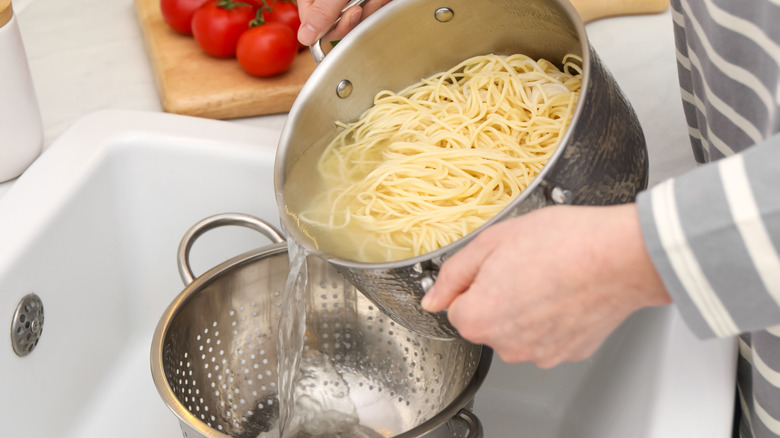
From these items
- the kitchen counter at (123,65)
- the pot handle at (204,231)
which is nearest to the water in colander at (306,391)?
the pot handle at (204,231)

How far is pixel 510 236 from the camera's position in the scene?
488mm

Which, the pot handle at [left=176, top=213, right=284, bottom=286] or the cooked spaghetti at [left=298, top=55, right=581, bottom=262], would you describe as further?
the pot handle at [left=176, top=213, right=284, bottom=286]

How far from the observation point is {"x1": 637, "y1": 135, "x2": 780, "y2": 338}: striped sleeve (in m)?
0.41

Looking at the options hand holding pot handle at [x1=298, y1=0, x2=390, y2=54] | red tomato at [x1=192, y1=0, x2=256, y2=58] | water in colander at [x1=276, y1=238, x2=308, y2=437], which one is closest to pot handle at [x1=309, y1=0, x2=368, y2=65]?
hand holding pot handle at [x1=298, y1=0, x2=390, y2=54]

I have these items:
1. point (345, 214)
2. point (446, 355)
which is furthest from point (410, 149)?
point (446, 355)

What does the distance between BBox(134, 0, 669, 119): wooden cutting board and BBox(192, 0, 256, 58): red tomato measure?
26mm

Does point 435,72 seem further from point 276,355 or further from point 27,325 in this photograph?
point 27,325

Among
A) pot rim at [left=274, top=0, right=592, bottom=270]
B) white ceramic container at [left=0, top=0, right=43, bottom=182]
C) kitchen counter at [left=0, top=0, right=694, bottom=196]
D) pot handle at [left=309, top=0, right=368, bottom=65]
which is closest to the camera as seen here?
pot rim at [left=274, top=0, right=592, bottom=270]

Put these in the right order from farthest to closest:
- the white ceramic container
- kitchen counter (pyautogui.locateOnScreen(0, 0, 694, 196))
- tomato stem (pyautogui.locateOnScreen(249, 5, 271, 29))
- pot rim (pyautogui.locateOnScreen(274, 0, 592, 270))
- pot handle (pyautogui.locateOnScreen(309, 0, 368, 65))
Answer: tomato stem (pyautogui.locateOnScreen(249, 5, 271, 29)) < kitchen counter (pyautogui.locateOnScreen(0, 0, 694, 196)) < the white ceramic container < pot handle (pyautogui.locateOnScreen(309, 0, 368, 65)) < pot rim (pyautogui.locateOnScreen(274, 0, 592, 270))

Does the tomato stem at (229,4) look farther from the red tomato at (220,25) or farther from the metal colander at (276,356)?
the metal colander at (276,356)

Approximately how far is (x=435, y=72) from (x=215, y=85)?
407mm

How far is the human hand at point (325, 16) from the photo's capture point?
2.64ft

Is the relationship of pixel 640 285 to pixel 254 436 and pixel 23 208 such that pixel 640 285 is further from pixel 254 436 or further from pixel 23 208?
pixel 23 208

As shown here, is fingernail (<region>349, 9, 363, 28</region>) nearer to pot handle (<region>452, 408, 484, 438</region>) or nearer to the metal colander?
the metal colander
